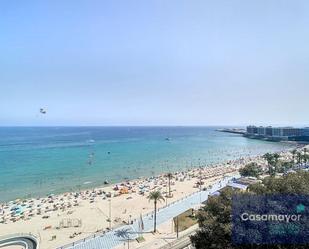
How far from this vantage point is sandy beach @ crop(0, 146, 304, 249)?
102 feet

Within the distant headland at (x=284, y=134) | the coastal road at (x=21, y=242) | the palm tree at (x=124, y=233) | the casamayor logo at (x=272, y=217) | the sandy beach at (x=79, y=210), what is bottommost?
the sandy beach at (x=79, y=210)

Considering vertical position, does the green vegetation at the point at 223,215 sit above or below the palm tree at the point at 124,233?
above

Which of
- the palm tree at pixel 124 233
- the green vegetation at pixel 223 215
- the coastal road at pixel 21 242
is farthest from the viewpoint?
the palm tree at pixel 124 233

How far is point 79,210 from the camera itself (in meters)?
39.5

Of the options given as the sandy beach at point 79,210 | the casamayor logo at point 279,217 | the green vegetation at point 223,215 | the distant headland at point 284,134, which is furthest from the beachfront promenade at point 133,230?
the distant headland at point 284,134

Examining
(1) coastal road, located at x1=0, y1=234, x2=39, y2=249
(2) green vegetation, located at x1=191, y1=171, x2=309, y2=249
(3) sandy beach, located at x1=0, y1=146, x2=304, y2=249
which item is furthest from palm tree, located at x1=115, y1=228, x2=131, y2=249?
(2) green vegetation, located at x1=191, y1=171, x2=309, y2=249

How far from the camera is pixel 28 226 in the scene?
33719 mm

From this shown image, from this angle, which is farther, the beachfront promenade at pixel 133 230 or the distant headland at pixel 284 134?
the distant headland at pixel 284 134

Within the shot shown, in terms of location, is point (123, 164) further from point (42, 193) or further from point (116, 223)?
point (116, 223)

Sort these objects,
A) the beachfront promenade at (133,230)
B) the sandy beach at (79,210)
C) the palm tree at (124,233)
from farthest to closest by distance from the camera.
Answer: the sandy beach at (79,210) → the palm tree at (124,233) → the beachfront promenade at (133,230)

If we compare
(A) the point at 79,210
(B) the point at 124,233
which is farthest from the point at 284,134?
(B) the point at 124,233

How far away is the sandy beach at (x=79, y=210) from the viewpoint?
A: 31.2 m

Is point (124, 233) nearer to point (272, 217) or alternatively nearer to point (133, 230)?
point (133, 230)

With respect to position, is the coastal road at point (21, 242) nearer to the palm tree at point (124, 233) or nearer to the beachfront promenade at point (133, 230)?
the beachfront promenade at point (133, 230)
